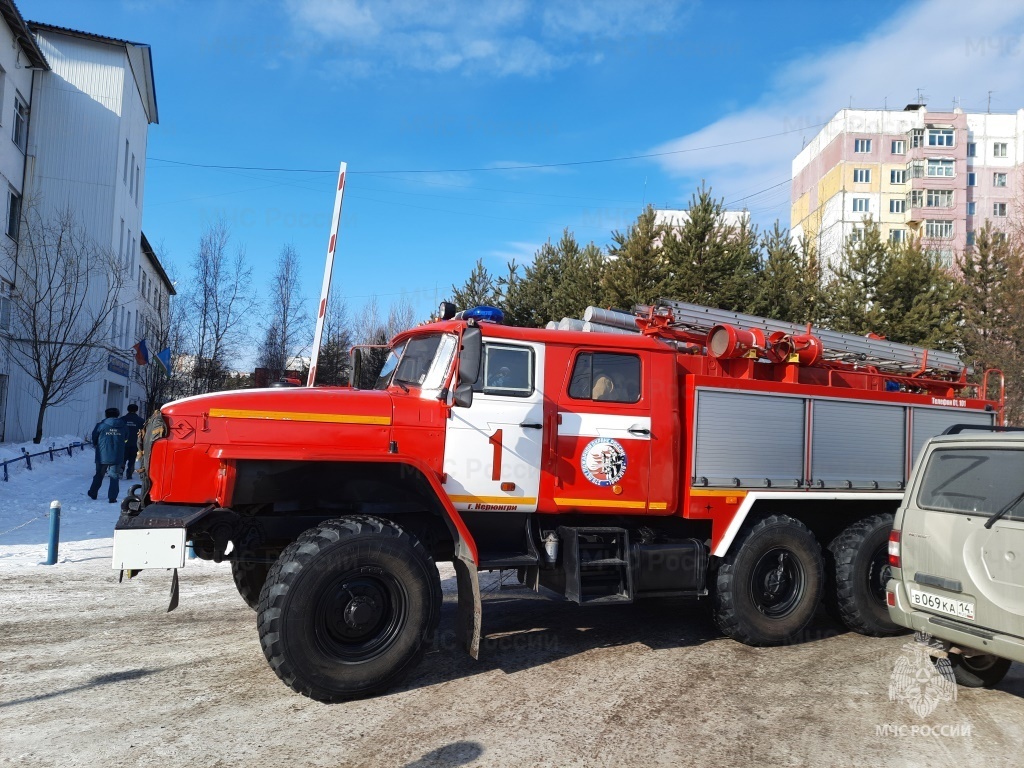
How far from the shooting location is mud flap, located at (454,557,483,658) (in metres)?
5.27

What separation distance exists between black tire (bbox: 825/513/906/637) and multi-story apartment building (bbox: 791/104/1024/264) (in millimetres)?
53847

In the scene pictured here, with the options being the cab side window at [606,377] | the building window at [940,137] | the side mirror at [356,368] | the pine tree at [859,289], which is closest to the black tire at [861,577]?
the cab side window at [606,377]

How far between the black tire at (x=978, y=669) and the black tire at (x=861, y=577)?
4.42 ft

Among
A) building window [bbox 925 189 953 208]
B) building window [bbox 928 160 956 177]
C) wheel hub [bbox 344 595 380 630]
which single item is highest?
building window [bbox 928 160 956 177]

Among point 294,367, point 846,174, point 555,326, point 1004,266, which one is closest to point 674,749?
point 555,326

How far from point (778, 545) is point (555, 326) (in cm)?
272

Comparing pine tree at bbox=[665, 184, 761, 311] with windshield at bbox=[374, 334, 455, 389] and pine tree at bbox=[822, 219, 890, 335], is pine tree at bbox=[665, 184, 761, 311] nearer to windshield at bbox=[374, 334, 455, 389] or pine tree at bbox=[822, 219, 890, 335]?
pine tree at bbox=[822, 219, 890, 335]

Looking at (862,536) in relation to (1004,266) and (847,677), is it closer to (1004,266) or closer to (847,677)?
(847,677)

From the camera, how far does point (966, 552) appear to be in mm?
4793

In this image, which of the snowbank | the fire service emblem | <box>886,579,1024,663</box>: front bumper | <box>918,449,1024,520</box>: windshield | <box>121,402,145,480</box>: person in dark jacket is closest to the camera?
<box>886,579,1024,663</box>: front bumper

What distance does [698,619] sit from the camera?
295 inches

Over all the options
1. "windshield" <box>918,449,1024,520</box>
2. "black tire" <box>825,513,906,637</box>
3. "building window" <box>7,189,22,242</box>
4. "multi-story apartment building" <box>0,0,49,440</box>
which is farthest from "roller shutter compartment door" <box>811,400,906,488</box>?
"building window" <box>7,189,22,242</box>

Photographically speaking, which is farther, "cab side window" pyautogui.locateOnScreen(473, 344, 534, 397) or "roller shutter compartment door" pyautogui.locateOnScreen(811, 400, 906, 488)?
"roller shutter compartment door" pyautogui.locateOnScreen(811, 400, 906, 488)

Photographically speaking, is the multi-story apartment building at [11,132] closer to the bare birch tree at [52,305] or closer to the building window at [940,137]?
the bare birch tree at [52,305]
